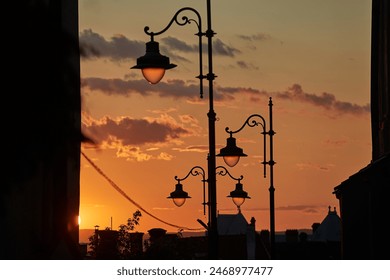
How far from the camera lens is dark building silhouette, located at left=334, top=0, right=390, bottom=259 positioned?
1297 inches

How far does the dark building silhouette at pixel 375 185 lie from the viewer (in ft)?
108

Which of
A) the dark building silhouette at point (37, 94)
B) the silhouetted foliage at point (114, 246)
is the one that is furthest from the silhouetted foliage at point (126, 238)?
the dark building silhouette at point (37, 94)

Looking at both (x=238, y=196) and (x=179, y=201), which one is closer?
(x=179, y=201)

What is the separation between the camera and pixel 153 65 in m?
22.2

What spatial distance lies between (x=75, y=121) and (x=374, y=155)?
28.1 meters

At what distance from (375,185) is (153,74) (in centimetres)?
1271

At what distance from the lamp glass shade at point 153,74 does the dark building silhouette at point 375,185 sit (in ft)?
34.0

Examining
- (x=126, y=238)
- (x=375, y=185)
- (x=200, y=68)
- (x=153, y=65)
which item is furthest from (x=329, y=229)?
(x=153, y=65)

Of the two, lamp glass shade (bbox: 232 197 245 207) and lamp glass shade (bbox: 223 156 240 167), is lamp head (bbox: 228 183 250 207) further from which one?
lamp glass shade (bbox: 223 156 240 167)

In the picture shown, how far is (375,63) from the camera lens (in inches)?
1594

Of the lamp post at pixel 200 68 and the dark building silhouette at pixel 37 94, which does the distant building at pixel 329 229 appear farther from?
the dark building silhouette at pixel 37 94

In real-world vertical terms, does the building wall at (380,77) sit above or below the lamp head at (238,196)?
above

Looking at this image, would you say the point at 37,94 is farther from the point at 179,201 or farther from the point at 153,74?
the point at 179,201

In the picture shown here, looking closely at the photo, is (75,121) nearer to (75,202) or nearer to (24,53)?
(24,53)
